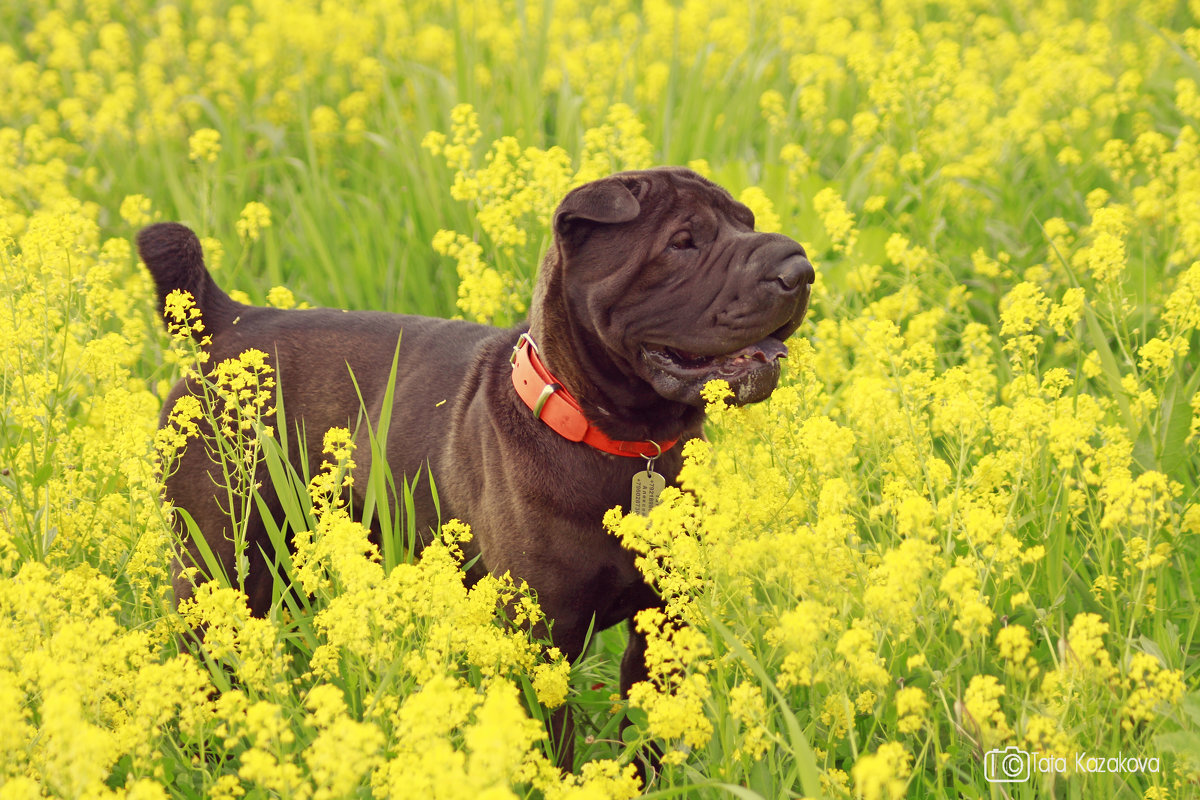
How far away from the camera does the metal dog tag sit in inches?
115

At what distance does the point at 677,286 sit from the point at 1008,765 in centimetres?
146

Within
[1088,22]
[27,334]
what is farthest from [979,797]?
[1088,22]

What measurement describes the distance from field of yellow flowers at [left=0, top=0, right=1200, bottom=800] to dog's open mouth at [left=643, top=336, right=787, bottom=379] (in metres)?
0.12

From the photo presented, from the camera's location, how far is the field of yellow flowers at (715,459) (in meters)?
2.12

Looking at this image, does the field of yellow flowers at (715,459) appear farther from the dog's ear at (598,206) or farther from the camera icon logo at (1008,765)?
the dog's ear at (598,206)

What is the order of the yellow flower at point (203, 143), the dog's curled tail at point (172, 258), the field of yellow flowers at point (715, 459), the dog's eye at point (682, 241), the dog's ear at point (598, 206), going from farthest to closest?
the yellow flower at point (203, 143)
the dog's curled tail at point (172, 258)
the dog's eye at point (682, 241)
the dog's ear at point (598, 206)
the field of yellow flowers at point (715, 459)

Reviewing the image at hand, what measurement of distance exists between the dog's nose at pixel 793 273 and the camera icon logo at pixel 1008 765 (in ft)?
4.07

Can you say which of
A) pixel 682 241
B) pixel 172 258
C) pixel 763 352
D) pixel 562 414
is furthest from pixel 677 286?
pixel 172 258

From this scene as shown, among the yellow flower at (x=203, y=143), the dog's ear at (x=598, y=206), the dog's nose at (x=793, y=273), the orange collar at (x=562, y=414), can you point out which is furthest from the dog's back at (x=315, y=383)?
the yellow flower at (x=203, y=143)

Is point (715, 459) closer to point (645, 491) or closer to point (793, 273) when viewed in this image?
point (645, 491)

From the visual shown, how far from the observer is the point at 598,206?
2.95 metres

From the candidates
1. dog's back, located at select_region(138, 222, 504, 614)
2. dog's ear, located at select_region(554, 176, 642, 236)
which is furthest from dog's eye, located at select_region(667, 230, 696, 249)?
dog's back, located at select_region(138, 222, 504, 614)

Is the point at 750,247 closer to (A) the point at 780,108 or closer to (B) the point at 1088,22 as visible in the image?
(A) the point at 780,108

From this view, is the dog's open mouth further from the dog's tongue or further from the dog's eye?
the dog's eye
